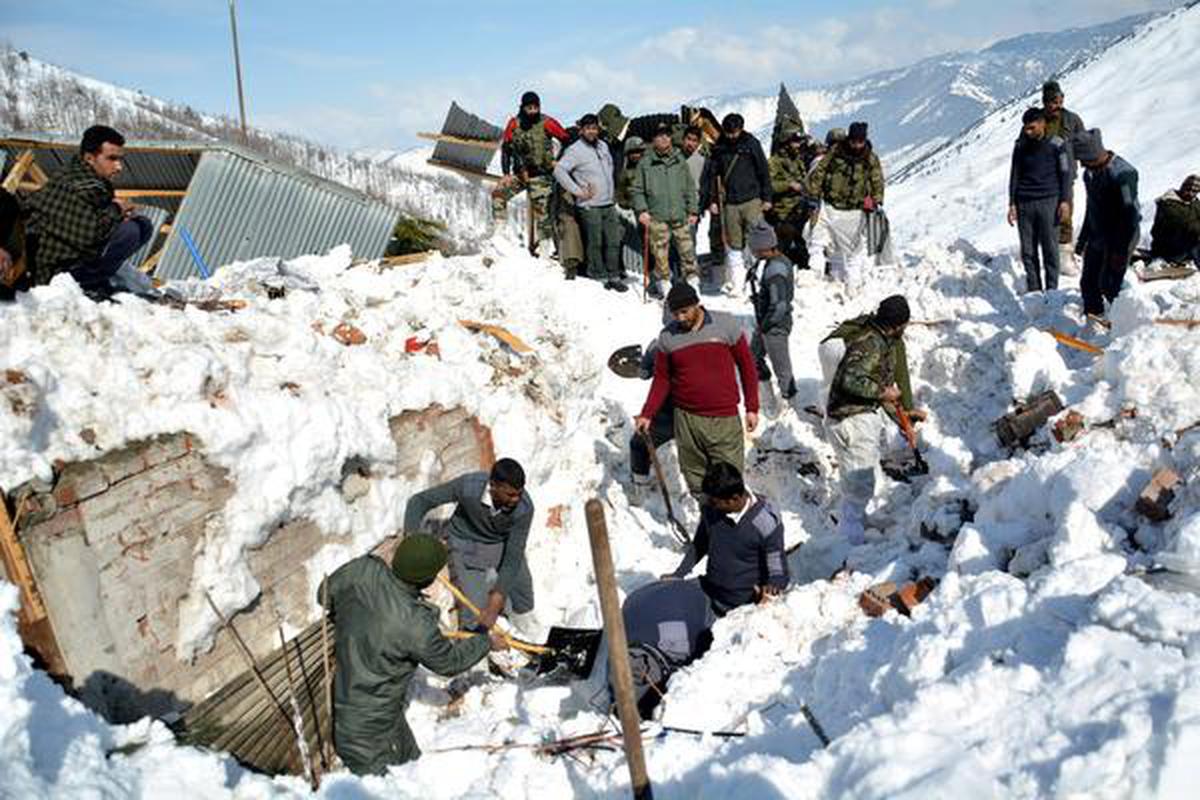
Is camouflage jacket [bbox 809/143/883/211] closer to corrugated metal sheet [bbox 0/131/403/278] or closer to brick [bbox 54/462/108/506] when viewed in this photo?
corrugated metal sheet [bbox 0/131/403/278]

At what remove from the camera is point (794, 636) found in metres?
4.67

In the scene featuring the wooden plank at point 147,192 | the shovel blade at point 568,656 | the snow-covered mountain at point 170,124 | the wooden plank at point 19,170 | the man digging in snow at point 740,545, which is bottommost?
the shovel blade at point 568,656

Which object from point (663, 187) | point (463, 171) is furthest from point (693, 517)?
point (463, 171)

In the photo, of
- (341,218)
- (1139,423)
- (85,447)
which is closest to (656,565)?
(1139,423)

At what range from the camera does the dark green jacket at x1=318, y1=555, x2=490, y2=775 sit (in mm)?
4180

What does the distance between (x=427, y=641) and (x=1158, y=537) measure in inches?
148

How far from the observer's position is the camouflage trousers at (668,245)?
9.75m

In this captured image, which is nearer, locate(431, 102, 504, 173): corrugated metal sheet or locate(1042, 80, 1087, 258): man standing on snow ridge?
locate(1042, 80, 1087, 258): man standing on snow ridge

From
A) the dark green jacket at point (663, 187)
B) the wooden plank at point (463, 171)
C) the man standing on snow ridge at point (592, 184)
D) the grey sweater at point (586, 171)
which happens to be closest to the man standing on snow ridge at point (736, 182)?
the dark green jacket at point (663, 187)

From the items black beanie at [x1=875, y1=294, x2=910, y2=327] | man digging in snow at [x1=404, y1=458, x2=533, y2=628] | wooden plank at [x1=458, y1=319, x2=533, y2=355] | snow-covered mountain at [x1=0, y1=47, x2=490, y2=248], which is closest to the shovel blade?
man digging in snow at [x1=404, y1=458, x2=533, y2=628]

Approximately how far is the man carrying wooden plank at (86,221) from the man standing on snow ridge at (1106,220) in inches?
308

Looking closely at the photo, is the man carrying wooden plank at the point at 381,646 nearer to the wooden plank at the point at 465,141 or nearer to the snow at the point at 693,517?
the snow at the point at 693,517

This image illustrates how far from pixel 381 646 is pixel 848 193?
26.2 feet

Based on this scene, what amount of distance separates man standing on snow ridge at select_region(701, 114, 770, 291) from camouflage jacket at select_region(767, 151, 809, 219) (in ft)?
2.21
